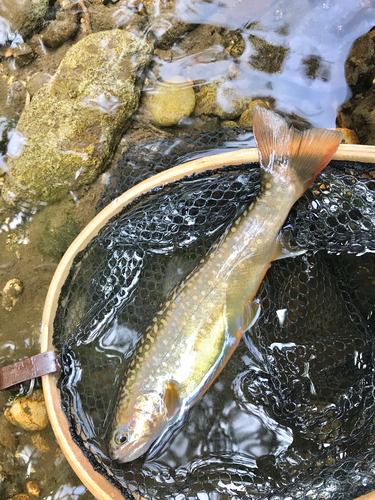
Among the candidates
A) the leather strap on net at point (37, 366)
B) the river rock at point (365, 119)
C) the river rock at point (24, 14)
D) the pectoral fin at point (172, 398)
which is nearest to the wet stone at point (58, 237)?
the leather strap on net at point (37, 366)

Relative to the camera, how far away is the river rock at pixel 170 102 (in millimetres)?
3268

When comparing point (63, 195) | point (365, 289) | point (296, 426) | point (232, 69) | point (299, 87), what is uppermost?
point (232, 69)

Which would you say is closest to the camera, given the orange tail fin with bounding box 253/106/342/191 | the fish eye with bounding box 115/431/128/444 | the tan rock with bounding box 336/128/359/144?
the orange tail fin with bounding box 253/106/342/191

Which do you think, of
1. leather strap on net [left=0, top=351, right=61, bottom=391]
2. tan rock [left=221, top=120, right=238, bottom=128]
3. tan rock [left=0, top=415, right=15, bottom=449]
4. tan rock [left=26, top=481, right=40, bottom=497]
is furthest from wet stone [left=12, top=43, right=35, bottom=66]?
tan rock [left=26, top=481, right=40, bottom=497]

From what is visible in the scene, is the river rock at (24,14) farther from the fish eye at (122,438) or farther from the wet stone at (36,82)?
the fish eye at (122,438)

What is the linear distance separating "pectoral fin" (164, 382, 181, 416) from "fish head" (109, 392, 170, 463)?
0.03 metres

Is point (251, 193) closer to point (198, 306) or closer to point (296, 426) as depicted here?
point (198, 306)

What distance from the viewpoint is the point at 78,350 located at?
2.56 meters

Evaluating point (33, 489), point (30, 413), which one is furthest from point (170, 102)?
point (33, 489)

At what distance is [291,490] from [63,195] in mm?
2777

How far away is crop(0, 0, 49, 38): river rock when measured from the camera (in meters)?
3.50

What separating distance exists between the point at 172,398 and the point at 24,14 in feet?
12.3

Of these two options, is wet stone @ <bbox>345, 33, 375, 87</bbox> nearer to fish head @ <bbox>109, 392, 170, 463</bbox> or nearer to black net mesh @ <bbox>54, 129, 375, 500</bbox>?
black net mesh @ <bbox>54, 129, 375, 500</bbox>

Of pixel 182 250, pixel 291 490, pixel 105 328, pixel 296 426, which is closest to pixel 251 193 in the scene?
pixel 182 250
